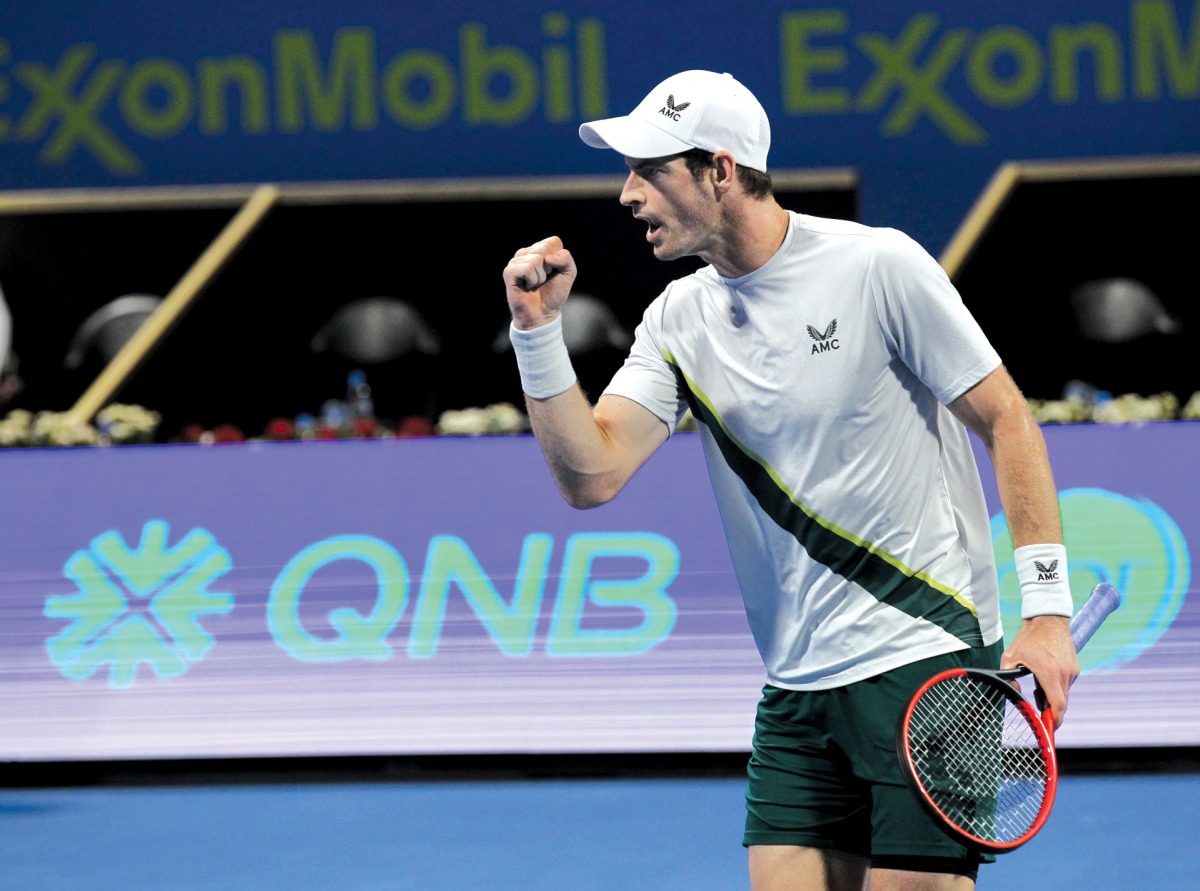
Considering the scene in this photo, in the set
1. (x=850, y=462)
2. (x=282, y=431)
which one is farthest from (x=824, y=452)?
(x=282, y=431)

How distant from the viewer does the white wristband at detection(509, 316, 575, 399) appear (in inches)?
87.6

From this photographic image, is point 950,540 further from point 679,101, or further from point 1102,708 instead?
point 1102,708

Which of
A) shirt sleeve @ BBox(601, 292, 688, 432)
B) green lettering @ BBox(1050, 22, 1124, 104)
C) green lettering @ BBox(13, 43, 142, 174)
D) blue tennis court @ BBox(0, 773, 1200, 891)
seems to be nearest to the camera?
shirt sleeve @ BBox(601, 292, 688, 432)

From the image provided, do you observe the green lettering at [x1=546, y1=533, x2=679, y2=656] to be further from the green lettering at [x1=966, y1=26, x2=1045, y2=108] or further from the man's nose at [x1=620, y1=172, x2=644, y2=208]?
the green lettering at [x1=966, y1=26, x2=1045, y2=108]

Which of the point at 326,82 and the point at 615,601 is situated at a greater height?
the point at 326,82

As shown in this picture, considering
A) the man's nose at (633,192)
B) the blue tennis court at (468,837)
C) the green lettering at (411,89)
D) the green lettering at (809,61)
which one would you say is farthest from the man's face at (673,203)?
the green lettering at (411,89)

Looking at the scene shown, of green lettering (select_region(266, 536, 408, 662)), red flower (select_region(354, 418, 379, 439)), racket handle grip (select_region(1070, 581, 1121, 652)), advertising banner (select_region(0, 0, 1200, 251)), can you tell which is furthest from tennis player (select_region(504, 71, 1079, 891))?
advertising banner (select_region(0, 0, 1200, 251))

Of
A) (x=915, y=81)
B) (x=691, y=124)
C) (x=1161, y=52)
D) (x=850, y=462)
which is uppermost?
(x=691, y=124)

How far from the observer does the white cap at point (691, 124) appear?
2225 mm

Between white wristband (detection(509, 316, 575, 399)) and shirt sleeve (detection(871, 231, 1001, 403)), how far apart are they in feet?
1.47

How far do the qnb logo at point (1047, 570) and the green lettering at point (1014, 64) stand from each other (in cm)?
772

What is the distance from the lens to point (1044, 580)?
210 cm

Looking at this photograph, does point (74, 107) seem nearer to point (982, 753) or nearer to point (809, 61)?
point (809, 61)

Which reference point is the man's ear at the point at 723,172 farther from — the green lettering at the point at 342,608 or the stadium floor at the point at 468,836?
the green lettering at the point at 342,608
